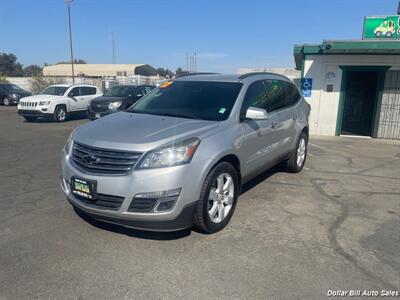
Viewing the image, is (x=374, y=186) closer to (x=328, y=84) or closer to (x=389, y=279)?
(x=389, y=279)

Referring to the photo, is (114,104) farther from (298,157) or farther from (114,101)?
(298,157)

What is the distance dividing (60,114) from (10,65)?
11053 cm

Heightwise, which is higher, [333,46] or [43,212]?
[333,46]

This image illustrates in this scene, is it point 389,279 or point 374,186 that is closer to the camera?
point 389,279

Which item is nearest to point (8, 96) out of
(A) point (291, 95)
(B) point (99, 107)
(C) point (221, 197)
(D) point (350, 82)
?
(B) point (99, 107)

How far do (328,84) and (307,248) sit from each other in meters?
9.89

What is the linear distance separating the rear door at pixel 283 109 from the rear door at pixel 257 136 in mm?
193

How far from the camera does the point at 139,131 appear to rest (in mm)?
3867

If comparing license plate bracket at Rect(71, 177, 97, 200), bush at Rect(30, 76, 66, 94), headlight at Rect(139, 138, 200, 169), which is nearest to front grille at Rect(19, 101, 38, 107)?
license plate bracket at Rect(71, 177, 97, 200)

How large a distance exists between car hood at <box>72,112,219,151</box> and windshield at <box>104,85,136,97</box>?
1143cm

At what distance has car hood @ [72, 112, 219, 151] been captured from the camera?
11.8ft

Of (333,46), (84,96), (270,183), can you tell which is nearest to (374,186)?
(270,183)

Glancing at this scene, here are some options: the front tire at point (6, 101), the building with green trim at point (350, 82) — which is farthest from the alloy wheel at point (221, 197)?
the front tire at point (6, 101)

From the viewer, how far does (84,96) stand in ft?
57.0
